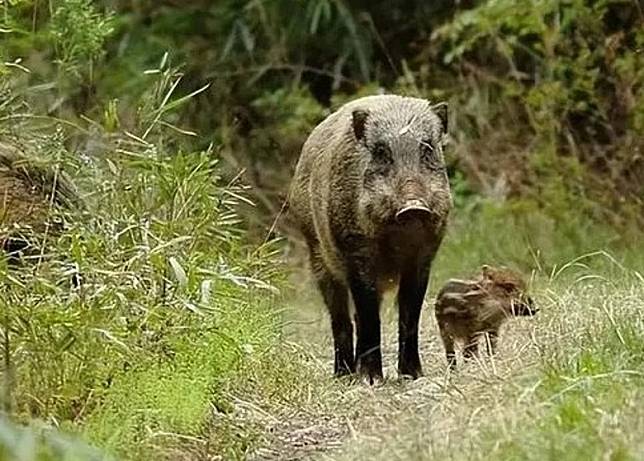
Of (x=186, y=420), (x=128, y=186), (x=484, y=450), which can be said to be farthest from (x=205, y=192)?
(x=484, y=450)

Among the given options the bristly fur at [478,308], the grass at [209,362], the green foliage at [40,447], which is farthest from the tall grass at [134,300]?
the bristly fur at [478,308]

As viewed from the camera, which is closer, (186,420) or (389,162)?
(186,420)

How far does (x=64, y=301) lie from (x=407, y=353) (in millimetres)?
2039

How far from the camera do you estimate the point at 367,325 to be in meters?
8.10

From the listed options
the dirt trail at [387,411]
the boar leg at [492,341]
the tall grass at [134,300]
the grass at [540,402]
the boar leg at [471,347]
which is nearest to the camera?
the grass at [540,402]

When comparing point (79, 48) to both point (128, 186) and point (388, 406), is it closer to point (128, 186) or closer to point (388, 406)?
point (128, 186)

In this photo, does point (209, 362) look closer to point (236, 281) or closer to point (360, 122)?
point (236, 281)

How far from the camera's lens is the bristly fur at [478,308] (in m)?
7.80

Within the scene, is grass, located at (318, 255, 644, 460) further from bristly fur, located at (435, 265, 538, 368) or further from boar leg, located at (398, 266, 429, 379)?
boar leg, located at (398, 266, 429, 379)

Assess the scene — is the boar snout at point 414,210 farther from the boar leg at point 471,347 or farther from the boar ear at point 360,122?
the boar leg at point 471,347

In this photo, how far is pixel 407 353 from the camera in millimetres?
8141

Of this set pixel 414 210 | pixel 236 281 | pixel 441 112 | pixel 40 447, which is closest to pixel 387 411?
pixel 236 281

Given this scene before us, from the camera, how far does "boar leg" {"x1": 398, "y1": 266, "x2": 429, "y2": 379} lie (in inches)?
319

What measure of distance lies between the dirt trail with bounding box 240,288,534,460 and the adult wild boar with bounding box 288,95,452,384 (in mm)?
283
